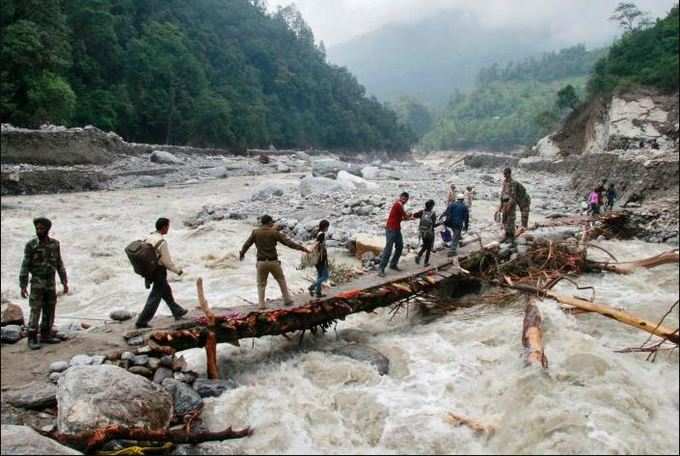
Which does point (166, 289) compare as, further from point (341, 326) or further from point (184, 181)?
point (184, 181)

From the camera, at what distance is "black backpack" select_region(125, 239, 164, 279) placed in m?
6.49

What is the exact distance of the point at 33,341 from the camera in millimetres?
6316

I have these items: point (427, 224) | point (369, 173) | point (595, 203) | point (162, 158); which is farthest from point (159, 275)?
point (369, 173)

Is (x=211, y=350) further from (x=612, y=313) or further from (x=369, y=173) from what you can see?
(x=369, y=173)

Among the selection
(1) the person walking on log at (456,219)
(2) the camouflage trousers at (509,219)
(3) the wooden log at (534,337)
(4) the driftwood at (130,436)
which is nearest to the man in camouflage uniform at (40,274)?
(4) the driftwood at (130,436)

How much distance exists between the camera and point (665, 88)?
28844 millimetres

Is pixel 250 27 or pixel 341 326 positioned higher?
pixel 250 27

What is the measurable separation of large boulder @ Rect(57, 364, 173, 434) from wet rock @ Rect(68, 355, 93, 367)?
14.5 inches

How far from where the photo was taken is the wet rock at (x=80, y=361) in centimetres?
580

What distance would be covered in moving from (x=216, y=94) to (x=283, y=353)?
5605 centimetres

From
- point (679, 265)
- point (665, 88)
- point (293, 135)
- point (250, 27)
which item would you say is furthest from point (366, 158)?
point (679, 265)

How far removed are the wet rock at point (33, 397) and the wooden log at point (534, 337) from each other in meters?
5.32

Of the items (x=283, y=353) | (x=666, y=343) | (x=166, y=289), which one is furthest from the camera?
(x=283, y=353)

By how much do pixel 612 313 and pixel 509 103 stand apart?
147m
